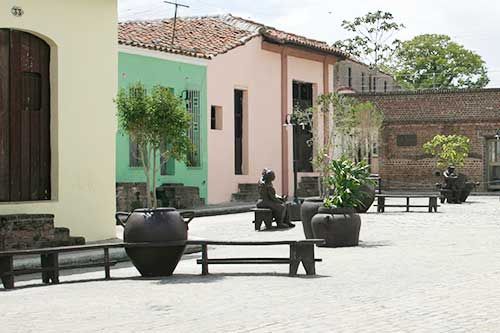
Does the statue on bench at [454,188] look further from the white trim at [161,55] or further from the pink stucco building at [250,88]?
the white trim at [161,55]

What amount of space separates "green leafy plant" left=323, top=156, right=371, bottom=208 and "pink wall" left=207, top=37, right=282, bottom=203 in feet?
42.5

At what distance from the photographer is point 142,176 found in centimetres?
2441

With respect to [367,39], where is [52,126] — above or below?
below

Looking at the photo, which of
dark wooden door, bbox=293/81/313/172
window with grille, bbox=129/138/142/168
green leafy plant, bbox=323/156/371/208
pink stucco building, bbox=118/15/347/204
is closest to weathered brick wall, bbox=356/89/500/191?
pink stucco building, bbox=118/15/347/204

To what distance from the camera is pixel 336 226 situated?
48.0ft

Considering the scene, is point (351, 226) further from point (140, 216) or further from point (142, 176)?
point (142, 176)

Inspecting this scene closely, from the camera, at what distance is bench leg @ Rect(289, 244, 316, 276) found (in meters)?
11.0

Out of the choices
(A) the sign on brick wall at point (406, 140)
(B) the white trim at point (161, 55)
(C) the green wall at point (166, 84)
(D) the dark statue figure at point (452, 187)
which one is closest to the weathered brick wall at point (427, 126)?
(A) the sign on brick wall at point (406, 140)

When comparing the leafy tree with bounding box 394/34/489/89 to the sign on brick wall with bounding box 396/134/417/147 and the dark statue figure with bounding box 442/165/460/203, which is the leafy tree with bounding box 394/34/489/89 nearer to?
the sign on brick wall with bounding box 396/134/417/147

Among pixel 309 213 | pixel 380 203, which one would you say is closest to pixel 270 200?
pixel 309 213

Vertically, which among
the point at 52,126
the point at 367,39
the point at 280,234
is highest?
the point at 367,39

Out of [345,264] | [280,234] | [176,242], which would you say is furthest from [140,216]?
[280,234]

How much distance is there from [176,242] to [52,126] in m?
4.67

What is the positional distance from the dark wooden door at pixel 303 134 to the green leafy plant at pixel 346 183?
17472 millimetres
